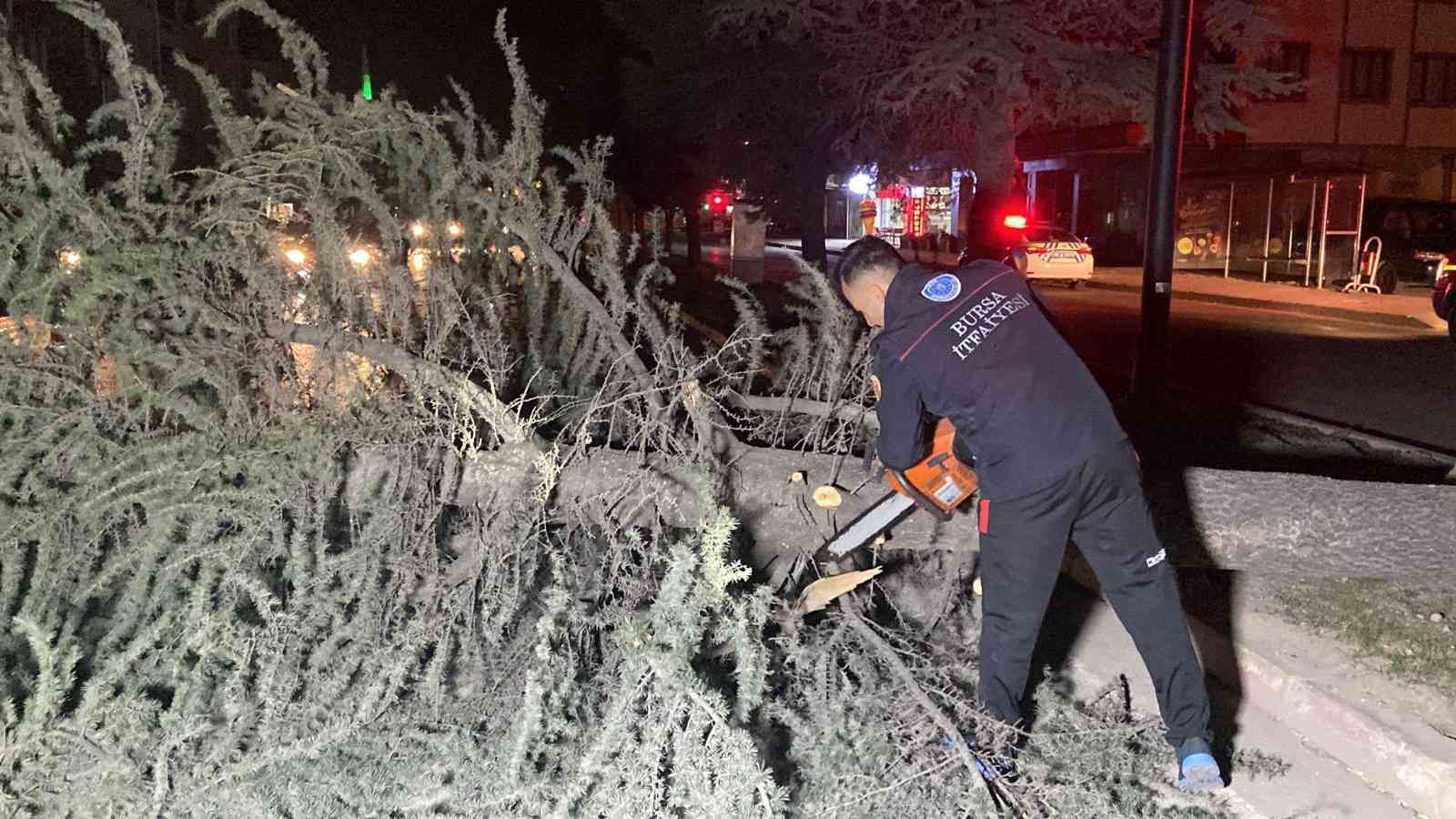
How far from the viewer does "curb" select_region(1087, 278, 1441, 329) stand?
16578 millimetres

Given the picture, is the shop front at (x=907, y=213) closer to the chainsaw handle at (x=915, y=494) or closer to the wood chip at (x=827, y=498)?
the wood chip at (x=827, y=498)

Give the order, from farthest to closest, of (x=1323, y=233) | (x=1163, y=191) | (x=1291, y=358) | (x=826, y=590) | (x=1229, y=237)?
(x=1229, y=237), (x=1323, y=233), (x=1291, y=358), (x=1163, y=191), (x=826, y=590)

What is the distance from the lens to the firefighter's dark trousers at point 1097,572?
10.4 ft

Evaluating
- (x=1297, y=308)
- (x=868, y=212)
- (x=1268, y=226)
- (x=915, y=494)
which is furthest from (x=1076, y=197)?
(x=915, y=494)

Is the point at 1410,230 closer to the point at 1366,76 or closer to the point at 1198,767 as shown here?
the point at 1366,76

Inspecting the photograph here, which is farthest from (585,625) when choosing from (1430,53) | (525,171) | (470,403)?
(1430,53)

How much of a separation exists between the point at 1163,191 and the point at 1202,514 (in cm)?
416

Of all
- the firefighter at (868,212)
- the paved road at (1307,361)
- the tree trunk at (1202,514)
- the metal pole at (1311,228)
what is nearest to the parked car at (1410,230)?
the metal pole at (1311,228)

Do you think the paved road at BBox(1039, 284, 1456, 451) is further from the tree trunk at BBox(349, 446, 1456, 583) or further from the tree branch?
the tree branch

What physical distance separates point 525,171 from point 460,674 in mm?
2213

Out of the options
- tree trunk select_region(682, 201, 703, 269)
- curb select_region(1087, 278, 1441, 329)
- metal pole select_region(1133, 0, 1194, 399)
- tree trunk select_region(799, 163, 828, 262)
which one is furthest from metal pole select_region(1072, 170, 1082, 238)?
metal pole select_region(1133, 0, 1194, 399)

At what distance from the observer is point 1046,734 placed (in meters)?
3.46

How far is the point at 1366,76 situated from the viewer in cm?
2980

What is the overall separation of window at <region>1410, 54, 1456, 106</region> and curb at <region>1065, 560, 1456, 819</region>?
32172mm
